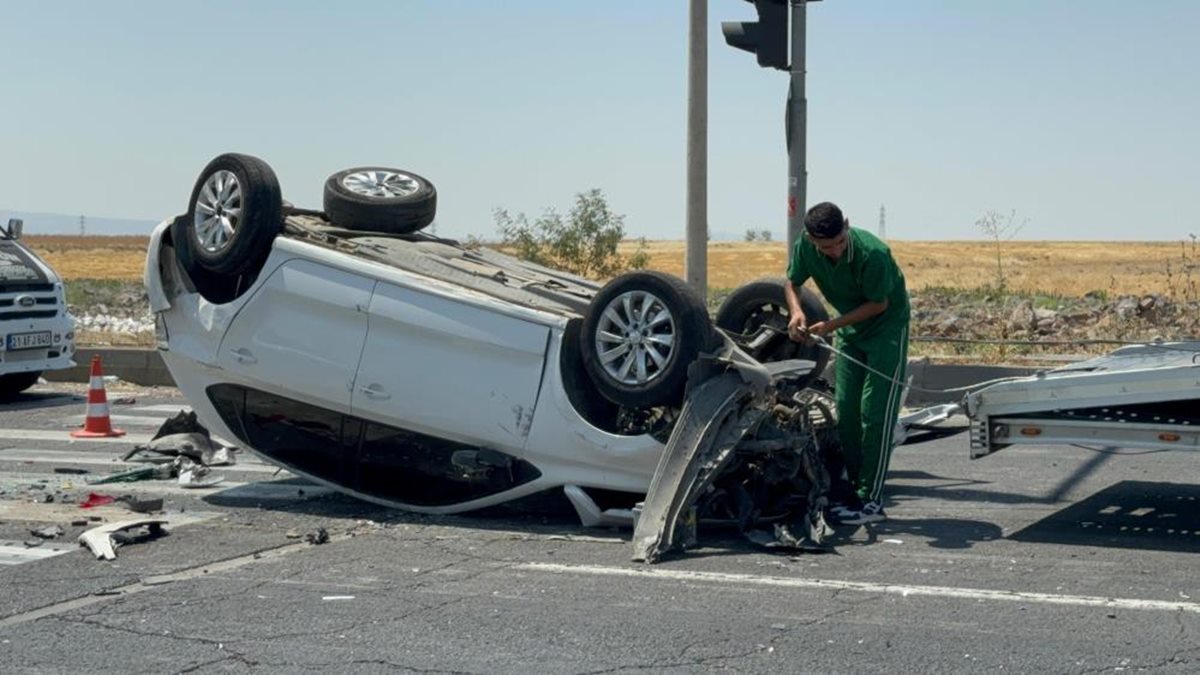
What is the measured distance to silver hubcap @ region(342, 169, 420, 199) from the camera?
9.29 metres

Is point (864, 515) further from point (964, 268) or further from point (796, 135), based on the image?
point (964, 268)

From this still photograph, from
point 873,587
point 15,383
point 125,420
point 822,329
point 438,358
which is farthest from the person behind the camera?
point 15,383

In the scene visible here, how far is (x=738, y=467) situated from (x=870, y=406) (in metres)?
0.80

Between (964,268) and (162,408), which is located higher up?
(964,268)

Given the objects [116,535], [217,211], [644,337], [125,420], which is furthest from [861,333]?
[125,420]

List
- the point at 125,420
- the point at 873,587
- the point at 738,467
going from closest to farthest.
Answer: the point at 873,587 → the point at 738,467 → the point at 125,420

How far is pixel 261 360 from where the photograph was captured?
27.9 feet

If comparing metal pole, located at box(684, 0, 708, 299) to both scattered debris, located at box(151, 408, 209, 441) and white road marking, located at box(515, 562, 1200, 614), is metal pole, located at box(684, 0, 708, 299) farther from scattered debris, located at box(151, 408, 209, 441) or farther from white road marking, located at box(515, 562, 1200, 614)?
white road marking, located at box(515, 562, 1200, 614)

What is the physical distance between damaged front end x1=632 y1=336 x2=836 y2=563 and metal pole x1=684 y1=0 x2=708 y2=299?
524 centimetres

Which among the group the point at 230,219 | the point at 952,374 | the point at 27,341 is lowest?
the point at 952,374

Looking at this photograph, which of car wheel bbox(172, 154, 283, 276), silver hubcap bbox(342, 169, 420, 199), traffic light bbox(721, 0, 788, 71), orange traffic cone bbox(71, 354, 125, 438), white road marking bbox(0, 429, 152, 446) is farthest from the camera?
orange traffic cone bbox(71, 354, 125, 438)

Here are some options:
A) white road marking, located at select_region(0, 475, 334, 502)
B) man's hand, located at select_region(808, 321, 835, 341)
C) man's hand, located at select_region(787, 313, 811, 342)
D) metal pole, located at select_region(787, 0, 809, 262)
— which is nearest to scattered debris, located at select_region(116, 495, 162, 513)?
white road marking, located at select_region(0, 475, 334, 502)

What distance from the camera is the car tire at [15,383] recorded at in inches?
597

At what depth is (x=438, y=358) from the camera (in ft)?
26.3
